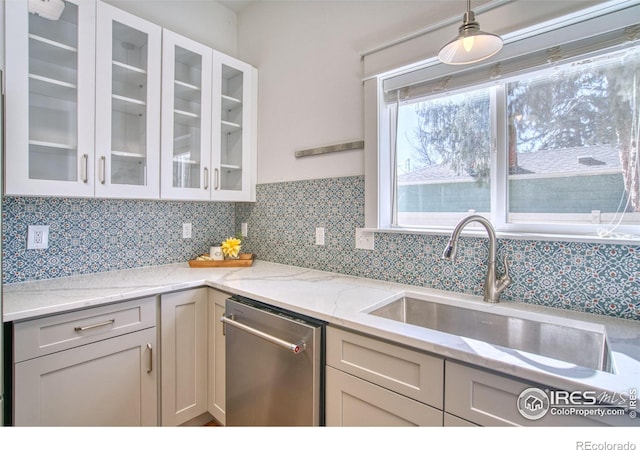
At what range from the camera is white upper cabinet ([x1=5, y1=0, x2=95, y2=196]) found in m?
1.36

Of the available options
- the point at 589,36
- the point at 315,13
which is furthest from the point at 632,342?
the point at 315,13

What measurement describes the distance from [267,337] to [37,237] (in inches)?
52.4

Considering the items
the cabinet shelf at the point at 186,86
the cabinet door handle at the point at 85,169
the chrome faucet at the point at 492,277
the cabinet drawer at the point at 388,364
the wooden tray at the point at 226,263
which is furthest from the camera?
the wooden tray at the point at 226,263

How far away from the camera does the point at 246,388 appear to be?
1.48 metres

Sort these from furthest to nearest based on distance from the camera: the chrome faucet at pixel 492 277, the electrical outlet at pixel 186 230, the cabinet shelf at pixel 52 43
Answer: the electrical outlet at pixel 186 230 < the cabinet shelf at pixel 52 43 < the chrome faucet at pixel 492 277

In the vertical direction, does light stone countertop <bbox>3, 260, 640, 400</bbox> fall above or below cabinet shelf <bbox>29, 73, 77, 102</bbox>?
below

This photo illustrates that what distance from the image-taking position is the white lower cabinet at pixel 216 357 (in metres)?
1.66

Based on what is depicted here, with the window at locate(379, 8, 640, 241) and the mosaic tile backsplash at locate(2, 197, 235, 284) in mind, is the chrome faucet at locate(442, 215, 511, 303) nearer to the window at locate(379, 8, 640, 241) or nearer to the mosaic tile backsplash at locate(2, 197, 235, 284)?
the window at locate(379, 8, 640, 241)

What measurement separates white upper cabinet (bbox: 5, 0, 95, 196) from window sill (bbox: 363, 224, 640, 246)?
4.93 ft

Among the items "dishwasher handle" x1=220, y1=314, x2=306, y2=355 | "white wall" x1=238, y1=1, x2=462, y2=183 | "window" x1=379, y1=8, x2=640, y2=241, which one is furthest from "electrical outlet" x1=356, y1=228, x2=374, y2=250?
"dishwasher handle" x1=220, y1=314, x2=306, y2=355

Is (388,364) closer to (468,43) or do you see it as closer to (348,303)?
(348,303)

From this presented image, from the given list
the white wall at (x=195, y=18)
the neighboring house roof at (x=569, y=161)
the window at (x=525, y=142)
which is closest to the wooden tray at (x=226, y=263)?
the window at (x=525, y=142)

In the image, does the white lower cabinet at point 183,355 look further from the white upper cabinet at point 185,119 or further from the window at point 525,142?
the window at point 525,142

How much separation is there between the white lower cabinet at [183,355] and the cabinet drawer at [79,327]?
0.10 meters
